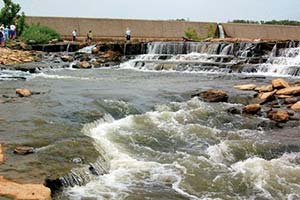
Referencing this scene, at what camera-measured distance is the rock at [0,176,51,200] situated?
216 inches

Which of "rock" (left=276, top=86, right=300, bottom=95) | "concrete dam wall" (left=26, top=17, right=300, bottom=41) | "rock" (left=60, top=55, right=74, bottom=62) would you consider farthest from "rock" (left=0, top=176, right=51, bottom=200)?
"concrete dam wall" (left=26, top=17, right=300, bottom=41)

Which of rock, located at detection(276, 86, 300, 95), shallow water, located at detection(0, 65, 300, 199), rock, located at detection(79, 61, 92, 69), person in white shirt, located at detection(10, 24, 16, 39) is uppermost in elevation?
person in white shirt, located at detection(10, 24, 16, 39)

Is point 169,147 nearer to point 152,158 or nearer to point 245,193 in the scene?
point 152,158

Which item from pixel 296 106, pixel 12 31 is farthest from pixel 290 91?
pixel 12 31

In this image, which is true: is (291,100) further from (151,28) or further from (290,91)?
(151,28)

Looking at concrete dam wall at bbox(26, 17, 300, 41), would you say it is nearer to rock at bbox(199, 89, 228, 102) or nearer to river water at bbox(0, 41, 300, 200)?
river water at bbox(0, 41, 300, 200)

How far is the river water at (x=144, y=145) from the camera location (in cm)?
670

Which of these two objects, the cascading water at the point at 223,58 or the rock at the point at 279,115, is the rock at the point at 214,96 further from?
the cascading water at the point at 223,58

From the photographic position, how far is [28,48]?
2714 cm

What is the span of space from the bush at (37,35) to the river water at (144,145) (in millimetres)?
14085

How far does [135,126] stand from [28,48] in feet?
61.3

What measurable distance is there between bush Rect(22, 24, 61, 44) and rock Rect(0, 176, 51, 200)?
2393 cm

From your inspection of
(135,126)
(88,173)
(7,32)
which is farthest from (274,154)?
(7,32)

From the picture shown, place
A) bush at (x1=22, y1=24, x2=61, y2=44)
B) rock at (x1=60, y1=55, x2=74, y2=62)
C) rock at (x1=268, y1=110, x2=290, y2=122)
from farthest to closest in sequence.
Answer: bush at (x1=22, y1=24, x2=61, y2=44), rock at (x1=60, y1=55, x2=74, y2=62), rock at (x1=268, y1=110, x2=290, y2=122)
